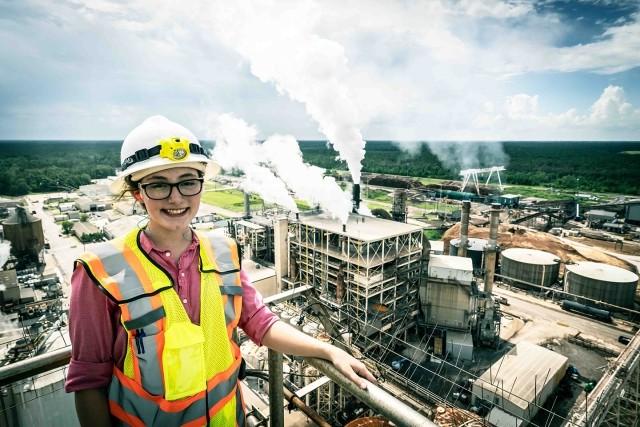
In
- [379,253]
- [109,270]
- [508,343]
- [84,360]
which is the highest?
[109,270]

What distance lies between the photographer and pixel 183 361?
1.85 m

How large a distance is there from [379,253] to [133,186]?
17.6 meters

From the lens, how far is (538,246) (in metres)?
33.8

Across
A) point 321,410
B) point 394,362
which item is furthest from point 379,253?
point 321,410

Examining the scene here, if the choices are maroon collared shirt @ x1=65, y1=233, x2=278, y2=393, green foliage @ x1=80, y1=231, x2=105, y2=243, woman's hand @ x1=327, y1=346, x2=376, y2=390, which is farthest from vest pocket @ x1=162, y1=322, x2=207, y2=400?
green foliage @ x1=80, y1=231, x2=105, y2=243

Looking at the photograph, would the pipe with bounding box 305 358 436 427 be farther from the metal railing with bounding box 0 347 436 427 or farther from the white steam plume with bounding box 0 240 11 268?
the white steam plume with bounding box 0 240 11 268

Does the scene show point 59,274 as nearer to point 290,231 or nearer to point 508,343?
point 290,231

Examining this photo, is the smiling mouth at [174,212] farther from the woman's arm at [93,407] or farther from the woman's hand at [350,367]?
the woman's hand at [350,367]

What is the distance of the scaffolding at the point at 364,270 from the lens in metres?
18.1

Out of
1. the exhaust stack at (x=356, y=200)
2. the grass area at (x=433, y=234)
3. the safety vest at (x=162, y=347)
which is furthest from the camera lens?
the grass area at (x=433, y=234)

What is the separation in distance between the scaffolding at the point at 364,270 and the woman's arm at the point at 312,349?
15016mm

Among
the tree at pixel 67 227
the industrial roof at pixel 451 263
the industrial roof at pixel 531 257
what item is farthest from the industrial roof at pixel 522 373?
the tree at pixel 67 227

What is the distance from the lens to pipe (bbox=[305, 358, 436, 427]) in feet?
5.43

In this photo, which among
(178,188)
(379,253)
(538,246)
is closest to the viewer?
(178,188)
